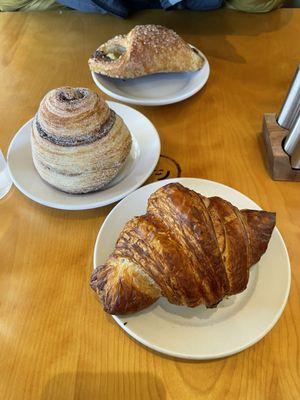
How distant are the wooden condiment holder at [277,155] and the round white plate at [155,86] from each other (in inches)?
8.5

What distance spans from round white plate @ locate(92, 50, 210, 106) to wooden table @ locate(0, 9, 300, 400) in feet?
0.12

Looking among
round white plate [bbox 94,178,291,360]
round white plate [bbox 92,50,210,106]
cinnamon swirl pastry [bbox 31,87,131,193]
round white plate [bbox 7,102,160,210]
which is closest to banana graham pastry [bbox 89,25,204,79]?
round white plate [bbox 92,50,210,106]

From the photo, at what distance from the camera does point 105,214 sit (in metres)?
0.72

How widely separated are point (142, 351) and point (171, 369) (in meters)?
0.05

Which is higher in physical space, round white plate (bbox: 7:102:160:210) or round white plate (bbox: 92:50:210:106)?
round white plate (bbox: 92:50:210:106)

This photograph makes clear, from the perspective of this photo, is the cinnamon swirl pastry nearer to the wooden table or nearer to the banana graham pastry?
the wooden table

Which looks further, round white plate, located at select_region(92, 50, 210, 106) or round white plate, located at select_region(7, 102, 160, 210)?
round white plate, located at select_region(92, 50, 210, 106)

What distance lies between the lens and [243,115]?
924mm

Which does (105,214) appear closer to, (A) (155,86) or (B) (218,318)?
(B) (218,318)

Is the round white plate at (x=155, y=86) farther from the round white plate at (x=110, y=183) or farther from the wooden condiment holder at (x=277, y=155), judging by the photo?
the wooden condiment holder at (x=277, y=155)

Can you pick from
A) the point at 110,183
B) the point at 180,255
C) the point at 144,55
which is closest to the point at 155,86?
the point at 144,55

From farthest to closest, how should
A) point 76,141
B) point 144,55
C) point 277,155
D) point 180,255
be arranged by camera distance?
1. point 144,55
2. point 277,155
3. point 76,141
4. point 180,255

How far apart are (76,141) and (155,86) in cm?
40

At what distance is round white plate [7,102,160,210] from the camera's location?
69cm
